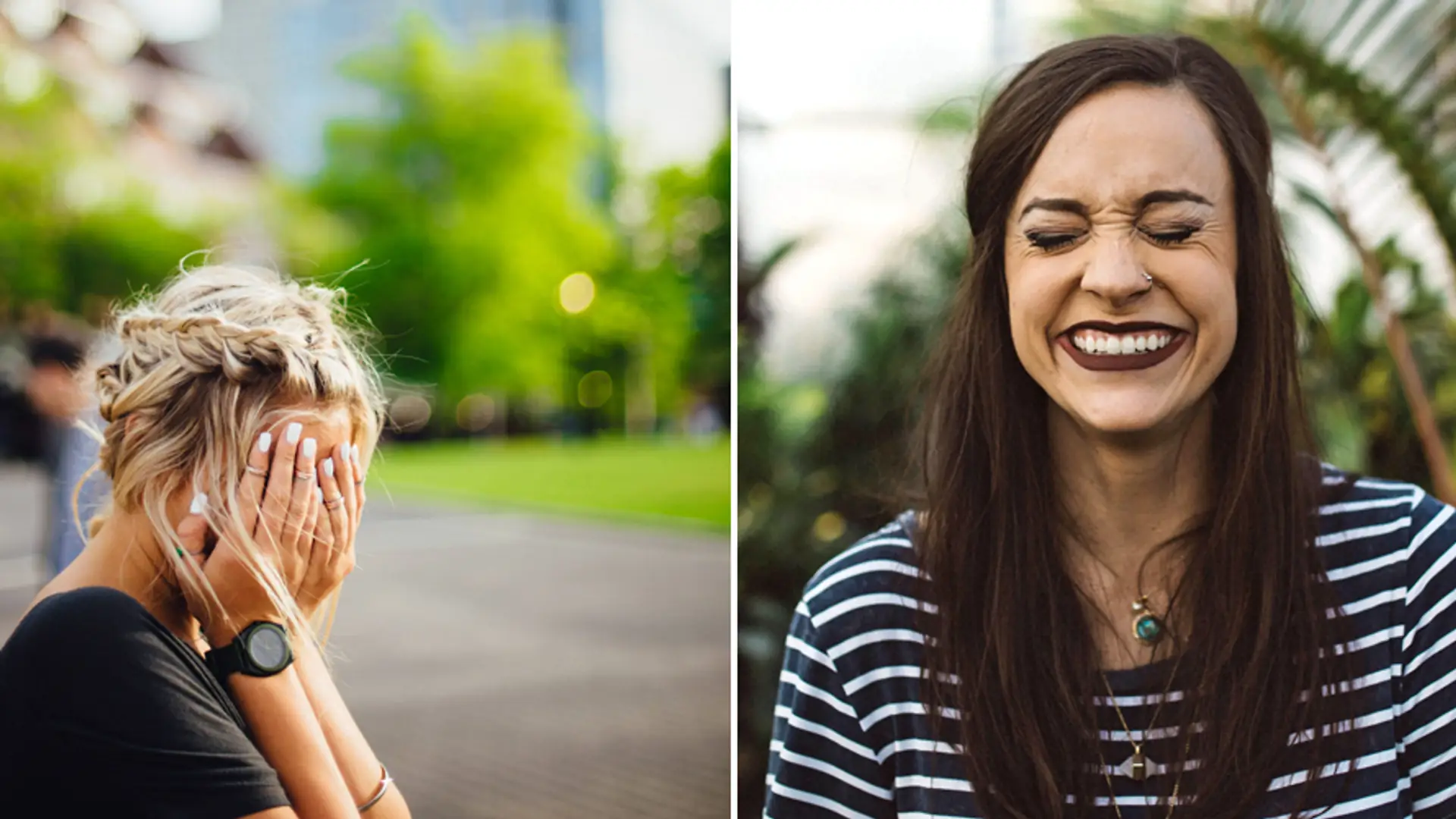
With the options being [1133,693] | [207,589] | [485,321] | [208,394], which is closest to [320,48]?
[485,321]

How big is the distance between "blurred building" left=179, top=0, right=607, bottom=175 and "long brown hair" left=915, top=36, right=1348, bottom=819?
2597 cm

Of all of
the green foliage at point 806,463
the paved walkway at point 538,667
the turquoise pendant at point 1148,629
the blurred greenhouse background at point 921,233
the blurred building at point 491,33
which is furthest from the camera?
the paved walkway at point 538,667

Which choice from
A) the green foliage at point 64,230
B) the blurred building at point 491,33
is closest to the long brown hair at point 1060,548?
the green foliage at point 64,230

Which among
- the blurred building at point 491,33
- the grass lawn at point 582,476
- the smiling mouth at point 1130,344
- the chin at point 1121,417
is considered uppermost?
the blurred building at point 491,33

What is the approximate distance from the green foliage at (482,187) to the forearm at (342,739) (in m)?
17.0

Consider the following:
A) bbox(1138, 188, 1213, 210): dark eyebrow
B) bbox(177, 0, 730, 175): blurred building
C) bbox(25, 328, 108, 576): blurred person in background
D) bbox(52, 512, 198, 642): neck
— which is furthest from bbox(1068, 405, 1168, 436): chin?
bbox(25, 328, 108, 576): blurred person in background

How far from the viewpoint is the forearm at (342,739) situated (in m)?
1.50

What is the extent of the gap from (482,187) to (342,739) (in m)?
25.4

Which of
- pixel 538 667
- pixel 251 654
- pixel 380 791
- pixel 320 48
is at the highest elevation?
pixel 320 48

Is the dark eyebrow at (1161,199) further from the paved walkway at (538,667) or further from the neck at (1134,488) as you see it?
the paved walkway at (538,667)

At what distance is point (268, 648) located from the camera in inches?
54.0

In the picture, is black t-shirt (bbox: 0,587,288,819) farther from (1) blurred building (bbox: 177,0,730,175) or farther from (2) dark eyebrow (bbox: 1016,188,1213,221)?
(1) blurred building (bbox: 177,0,730,175)

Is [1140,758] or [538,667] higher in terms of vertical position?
[1140,758]

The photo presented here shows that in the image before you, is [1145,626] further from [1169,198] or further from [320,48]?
[320,48]
